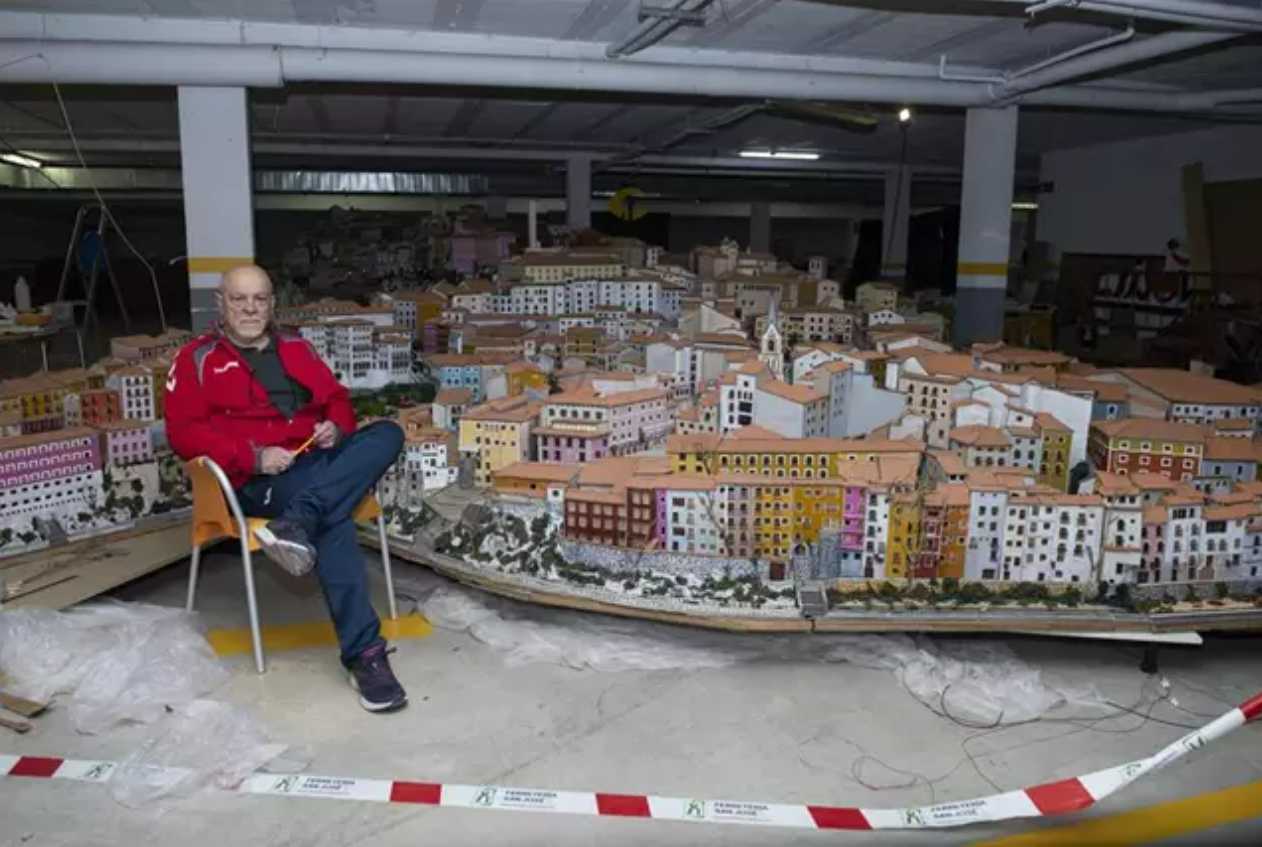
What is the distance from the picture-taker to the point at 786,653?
3205mm

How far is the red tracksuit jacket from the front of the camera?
2.84 m

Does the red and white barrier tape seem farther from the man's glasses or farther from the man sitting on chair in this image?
the man's glasses

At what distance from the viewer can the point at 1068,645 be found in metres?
3.29

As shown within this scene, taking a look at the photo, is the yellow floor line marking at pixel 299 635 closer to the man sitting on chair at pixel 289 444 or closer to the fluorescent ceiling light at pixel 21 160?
the man sitting on chair at pixel 289 444

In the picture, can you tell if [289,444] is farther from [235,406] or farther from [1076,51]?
[1076,51]

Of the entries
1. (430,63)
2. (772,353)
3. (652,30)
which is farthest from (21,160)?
(772,353)

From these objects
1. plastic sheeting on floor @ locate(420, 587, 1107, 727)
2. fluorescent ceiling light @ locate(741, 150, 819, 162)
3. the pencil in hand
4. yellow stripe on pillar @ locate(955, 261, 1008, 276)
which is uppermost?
fluorescent ceiling light @ locate(741, 150, 819, 162)

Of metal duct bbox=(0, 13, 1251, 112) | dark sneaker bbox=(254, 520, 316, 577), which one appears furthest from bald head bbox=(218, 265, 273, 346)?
metal duct bbox=(0, 13, 1251, 112)

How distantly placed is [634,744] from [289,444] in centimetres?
146

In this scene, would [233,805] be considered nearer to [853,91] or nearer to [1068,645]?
[1068,645]

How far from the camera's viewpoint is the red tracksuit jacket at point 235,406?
2.84 metres

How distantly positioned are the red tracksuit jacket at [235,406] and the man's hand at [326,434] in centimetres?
6

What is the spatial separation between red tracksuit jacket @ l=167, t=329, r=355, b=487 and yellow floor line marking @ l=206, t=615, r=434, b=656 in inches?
23.0

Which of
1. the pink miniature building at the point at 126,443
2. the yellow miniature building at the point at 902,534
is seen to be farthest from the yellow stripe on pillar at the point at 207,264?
the yellow miniature building at the point at 902,534
